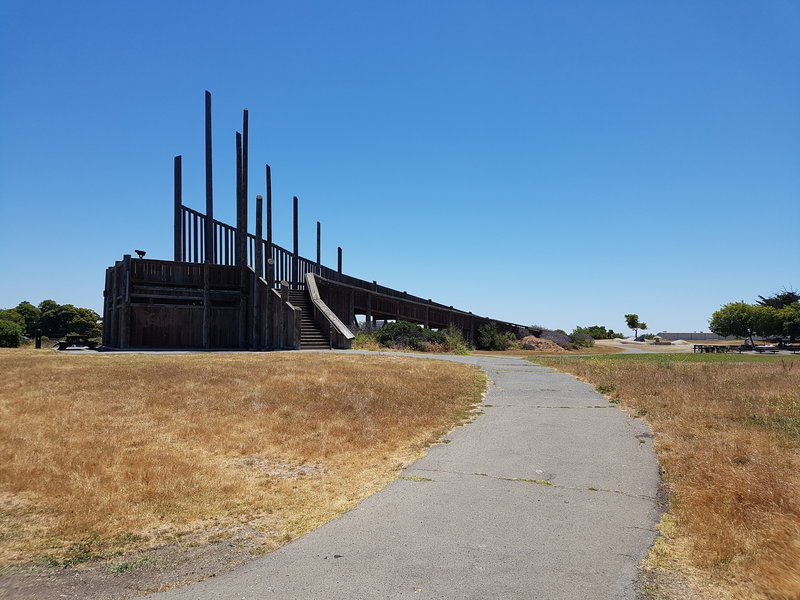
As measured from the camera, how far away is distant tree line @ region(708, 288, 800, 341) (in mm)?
63719

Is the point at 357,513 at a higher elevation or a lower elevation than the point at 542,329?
lower

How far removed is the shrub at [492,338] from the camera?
4247 cm

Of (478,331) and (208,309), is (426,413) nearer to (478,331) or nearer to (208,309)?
(208,309)

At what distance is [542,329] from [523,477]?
45.4m

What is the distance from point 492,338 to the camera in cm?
4275

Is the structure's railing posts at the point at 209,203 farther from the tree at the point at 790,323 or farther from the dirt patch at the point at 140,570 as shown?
the tree at the point at 790,323

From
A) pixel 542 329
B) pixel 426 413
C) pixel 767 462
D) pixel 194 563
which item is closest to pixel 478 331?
pixel 542 329

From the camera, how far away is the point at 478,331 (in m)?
44.5

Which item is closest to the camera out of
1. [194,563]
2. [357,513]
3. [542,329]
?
[194,563]

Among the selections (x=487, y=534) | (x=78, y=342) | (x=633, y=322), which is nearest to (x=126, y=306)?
(x=78, y=342)

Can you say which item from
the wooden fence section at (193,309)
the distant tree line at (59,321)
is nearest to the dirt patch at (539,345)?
the wooden fence section at (193,309)

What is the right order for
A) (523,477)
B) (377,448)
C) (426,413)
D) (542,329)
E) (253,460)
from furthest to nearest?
1. (542,329)
2. (426,413)
3. (377,448)
4. (253,460)
5. (523,477)

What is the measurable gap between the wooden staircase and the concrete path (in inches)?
702

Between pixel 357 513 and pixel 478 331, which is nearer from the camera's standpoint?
pixel 357 513
